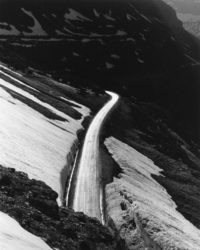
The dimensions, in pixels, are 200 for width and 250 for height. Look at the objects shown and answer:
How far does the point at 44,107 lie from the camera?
7088 cm

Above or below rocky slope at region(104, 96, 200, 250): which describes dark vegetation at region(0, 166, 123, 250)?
above

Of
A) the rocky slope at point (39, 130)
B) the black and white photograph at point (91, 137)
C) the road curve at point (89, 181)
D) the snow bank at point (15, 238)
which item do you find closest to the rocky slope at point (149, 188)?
the black and white photograph at point (91, 137)

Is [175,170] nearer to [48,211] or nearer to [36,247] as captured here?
[48,211]

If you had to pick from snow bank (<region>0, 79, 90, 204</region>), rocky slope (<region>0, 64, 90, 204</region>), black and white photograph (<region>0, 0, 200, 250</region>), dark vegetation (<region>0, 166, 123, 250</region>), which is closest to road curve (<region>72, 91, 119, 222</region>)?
black and white photograph (<region>0, 0, 200, 250</region>)

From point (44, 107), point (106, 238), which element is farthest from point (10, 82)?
point (106, 238)

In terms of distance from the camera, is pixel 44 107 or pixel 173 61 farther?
pixel 173 61

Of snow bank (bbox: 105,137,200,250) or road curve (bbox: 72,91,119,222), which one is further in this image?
road curve (bbox: 72,91,119,222)

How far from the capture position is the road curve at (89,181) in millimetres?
39297

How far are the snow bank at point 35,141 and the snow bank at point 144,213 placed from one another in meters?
5.27

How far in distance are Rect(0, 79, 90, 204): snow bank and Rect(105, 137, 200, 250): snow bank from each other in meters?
5.27

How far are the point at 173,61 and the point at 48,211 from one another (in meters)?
149

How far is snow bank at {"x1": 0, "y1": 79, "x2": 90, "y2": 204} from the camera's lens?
39.0 m

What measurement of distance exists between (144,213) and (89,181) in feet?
35.5

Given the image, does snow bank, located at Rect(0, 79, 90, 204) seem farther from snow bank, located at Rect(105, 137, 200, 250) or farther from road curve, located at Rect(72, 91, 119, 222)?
snow bank, located at Rect(105, 137, 200, 250)
